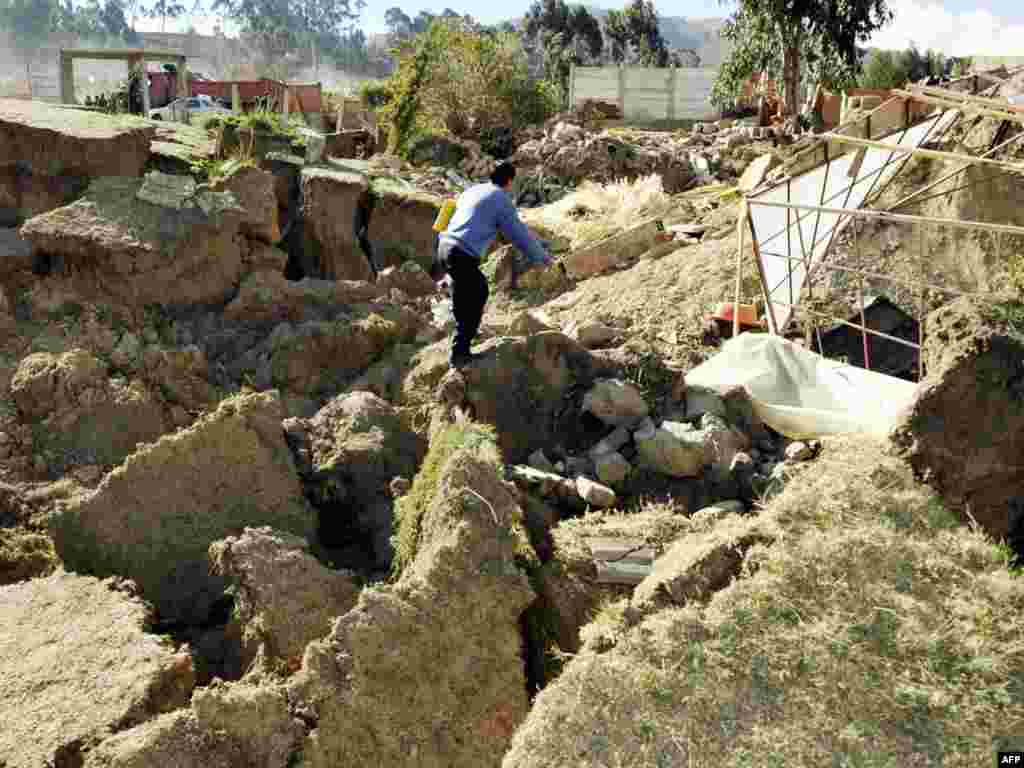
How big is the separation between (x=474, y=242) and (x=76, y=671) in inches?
124

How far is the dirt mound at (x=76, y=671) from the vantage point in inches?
138

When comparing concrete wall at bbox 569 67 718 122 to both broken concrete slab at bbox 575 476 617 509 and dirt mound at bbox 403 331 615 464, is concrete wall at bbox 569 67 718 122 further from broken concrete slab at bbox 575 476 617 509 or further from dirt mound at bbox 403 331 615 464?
broken concrete slab at bbox 575 476 617 509

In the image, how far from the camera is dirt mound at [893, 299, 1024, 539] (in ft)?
13.7

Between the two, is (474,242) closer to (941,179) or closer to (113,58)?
(941,179)

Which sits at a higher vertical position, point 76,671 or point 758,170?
point 758,170

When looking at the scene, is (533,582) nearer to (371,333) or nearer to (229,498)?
(229,498)

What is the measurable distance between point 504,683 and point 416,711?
0.32 metres

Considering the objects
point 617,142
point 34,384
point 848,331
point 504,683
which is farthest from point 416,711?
point 617,142

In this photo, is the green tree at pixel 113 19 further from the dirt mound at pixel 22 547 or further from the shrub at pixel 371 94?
the dirt mound at pixel 22 547

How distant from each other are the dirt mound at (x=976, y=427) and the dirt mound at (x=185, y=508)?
2650 mm

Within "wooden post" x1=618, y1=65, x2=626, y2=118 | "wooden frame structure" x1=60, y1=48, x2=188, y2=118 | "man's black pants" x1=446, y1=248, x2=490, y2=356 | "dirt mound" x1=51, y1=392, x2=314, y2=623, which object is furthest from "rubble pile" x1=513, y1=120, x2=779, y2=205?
"dirt mound" x1=51, y1=392, x2=314, y2=623

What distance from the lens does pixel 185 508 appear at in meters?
4.84

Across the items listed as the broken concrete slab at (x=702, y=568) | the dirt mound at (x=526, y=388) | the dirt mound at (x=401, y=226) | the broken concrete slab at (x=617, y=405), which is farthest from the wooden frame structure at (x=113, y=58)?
the broken concrete slab at (x=702, y=568)

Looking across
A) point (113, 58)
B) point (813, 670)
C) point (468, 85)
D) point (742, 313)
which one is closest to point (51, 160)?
point (742, 313)
